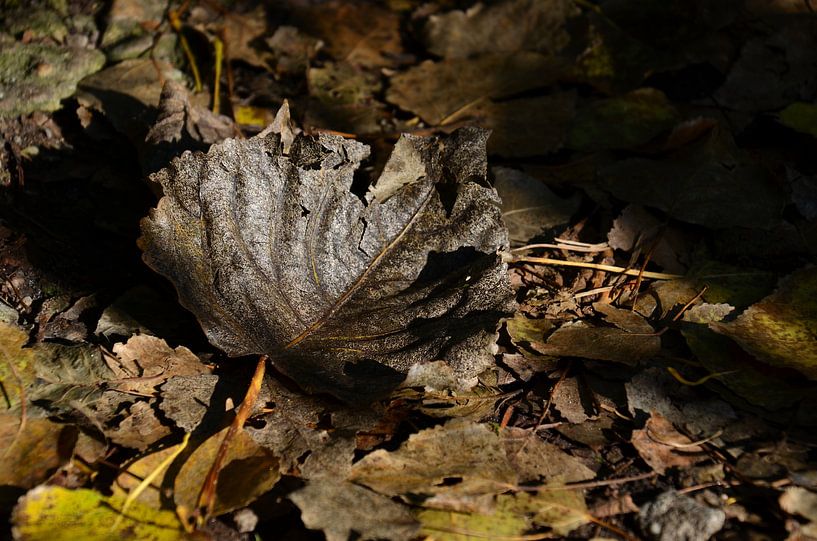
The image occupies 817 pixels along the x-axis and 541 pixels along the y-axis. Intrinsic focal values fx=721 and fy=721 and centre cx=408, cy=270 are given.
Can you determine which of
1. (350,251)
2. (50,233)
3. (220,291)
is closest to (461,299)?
(350,251)

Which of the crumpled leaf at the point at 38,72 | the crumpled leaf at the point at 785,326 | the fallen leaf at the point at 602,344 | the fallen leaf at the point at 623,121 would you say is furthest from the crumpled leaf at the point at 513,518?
the crumpled leaf at the point at 38,72

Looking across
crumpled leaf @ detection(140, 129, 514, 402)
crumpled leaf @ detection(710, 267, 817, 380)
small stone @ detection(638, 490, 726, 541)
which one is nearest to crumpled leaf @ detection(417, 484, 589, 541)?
small stone @ detection(638, 490, 726, 541)

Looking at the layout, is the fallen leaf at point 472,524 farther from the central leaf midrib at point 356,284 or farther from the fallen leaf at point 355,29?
the fallen leaf at point 355,29

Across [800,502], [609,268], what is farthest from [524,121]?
[800,502]

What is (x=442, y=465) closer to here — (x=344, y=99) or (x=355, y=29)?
(x=344, y=99)

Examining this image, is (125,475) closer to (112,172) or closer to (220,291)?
(220,291)

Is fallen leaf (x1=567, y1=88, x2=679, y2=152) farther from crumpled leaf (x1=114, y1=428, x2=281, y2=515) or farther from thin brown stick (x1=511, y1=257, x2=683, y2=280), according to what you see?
crumpled leaf (x1=114, y1=428, x2=281, y2=515)

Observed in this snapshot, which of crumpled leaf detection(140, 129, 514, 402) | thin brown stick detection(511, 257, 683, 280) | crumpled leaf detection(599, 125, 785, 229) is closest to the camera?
crumpled leaf detection(140, 129, 514, 402)
